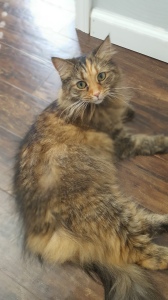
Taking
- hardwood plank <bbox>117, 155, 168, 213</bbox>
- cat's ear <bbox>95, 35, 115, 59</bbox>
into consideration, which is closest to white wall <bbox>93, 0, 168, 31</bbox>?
cat's ear <bbox>95, 35, 115, 59</bbox>

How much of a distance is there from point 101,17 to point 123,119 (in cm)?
71

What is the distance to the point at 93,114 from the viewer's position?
56.2 inches

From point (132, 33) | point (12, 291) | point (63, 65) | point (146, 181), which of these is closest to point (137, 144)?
point (146, 181)

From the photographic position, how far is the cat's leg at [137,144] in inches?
59.6

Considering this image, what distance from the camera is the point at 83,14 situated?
1912 millimetres

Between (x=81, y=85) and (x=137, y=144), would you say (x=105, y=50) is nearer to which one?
(x=81, y=85)

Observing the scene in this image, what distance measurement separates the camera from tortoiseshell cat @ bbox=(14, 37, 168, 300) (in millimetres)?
1198

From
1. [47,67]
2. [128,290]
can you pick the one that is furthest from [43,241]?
[47,67]

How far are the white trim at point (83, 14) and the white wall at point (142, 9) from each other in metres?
0.06

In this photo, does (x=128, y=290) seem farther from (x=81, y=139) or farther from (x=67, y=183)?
(x=81, y=139)

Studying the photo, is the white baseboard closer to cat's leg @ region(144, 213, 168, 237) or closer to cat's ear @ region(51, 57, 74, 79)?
cat's ear @ region(51, 57, 74, 79)

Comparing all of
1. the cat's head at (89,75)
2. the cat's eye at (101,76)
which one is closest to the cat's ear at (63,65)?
the cat's head at (89,75)

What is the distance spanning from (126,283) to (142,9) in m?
1.47

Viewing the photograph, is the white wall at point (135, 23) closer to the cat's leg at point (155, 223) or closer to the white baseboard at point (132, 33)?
the white baseboard at point (132, 33)
